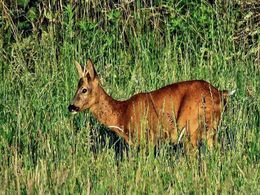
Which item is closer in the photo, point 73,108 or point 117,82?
point 73,108

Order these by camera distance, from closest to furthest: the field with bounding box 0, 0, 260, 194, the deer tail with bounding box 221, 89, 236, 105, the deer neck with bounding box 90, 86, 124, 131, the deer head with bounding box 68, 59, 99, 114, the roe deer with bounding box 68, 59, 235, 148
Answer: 1. the field with bounding box 0, 0, 260, 194
2. the roe deer with bounding box 68, 59, 235, 148
3. the deer tail with bounding box 221, 89, 236, 105
4. the deer head with bounding box 68, 59, 99, 114
5. the deer neck with bounding box 90, 86, 124, 131

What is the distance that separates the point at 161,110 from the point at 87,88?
74cm

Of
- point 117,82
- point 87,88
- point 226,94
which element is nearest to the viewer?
point 226,94

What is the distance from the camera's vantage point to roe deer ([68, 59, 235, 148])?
359 inches

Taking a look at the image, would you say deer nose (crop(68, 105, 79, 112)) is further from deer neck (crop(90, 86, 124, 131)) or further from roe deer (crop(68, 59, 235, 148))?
deer neck (crop(90, 86, 124, 131))

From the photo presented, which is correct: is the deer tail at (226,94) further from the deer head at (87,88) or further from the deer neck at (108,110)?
the deer head at (87,88)

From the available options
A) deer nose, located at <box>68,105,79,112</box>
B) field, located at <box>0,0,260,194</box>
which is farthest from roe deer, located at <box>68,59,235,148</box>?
field, located at <box>0,0,260,194</box>

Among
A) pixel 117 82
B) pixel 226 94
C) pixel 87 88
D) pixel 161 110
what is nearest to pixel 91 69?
pixel 87 88

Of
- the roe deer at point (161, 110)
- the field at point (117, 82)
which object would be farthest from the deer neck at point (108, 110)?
A: the field at point (117, 82)

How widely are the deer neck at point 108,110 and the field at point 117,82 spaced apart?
147 mm

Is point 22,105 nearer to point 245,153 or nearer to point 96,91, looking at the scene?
point 96,91

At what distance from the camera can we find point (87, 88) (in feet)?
31.3

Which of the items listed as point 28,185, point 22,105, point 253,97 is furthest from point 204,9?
point 28,185

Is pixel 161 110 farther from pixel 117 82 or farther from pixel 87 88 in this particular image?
pixel 117 82
